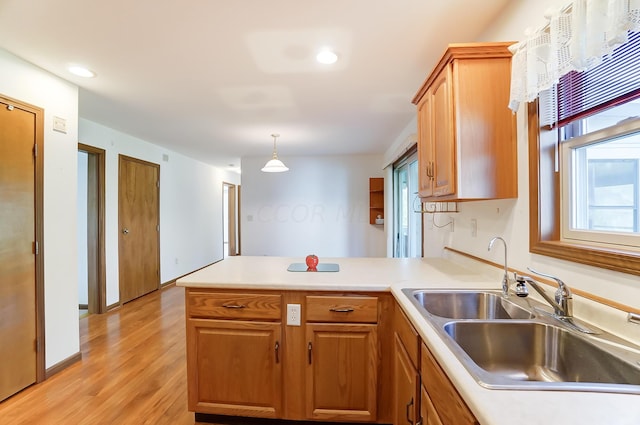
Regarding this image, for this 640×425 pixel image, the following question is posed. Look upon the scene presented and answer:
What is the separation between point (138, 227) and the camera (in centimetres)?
428

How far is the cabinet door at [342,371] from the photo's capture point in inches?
64.1

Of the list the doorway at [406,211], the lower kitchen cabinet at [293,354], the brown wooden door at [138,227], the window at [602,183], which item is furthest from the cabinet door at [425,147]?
the brown wooden door at [138,227]

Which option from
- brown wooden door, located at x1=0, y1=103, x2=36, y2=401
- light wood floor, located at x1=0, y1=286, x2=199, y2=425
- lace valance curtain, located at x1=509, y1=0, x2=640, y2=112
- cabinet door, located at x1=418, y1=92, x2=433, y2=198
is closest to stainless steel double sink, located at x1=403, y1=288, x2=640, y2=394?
cabinet door, located at x1=418, y1=92, x2=433, y2=198

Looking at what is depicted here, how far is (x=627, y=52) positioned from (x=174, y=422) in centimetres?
276

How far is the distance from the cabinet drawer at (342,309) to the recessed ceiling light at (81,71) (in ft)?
7.61

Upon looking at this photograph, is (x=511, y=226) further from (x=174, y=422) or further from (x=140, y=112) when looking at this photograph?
(x=140, y=112)

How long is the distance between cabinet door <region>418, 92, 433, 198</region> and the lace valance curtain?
0.52 meters

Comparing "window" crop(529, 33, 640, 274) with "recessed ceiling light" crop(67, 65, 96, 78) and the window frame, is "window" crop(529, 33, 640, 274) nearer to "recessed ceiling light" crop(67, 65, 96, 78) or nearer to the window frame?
the window frame

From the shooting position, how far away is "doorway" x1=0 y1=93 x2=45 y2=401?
6.42ft

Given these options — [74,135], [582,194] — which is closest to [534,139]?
[582,194]

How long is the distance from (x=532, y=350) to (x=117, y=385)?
104 inches

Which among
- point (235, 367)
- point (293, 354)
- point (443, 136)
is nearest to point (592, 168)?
point (443, 136)

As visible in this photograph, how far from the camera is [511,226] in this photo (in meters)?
1.53

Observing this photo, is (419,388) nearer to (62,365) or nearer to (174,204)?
(62,365)
